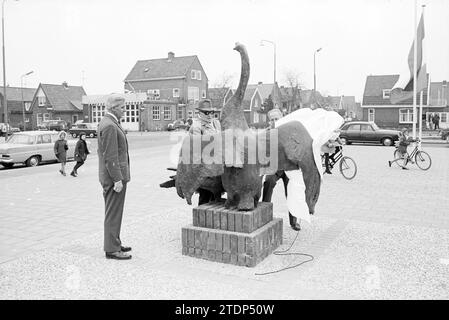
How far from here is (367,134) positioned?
26500 mm

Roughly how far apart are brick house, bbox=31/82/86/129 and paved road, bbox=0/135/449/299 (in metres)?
51.0

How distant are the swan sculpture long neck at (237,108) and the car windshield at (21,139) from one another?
14264 mm

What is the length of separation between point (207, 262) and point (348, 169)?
27.0ft

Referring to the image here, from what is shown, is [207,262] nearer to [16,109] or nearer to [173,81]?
[173,81]

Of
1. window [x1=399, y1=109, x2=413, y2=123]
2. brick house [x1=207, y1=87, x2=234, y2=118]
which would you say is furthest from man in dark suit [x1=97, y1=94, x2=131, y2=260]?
brick house [x1=207, y1=87, x2=234, y2=118]

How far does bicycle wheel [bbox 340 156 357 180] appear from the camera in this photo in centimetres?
1254

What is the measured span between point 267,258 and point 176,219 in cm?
267

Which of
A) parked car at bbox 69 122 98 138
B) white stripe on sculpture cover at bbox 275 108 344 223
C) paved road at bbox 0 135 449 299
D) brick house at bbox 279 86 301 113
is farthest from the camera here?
brick house at bbox 279 86 301 113

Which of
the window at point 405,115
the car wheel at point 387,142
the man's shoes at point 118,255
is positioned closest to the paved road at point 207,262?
the man's shoes at point 118,255

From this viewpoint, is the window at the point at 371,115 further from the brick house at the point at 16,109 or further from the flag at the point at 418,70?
the brick house at the point at 16,109

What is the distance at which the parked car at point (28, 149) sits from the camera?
16.6 meters

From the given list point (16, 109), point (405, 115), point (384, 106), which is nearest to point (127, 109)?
point (16, 109)

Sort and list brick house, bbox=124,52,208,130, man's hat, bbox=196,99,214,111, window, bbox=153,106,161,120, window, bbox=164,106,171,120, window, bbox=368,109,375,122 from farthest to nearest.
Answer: brick house, bbox=124,52,208,130 < window, bbox=164,106,171,120 < window, bbox=153,106,161,120 < window, bbox=368,109,375,122 < man's hat, bbox=196,99,214,111

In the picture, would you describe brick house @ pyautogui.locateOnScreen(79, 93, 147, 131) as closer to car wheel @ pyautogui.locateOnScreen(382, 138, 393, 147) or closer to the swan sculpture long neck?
car wheel @ pyautogui.locateOnScreen(382, 138, 393, 147)
